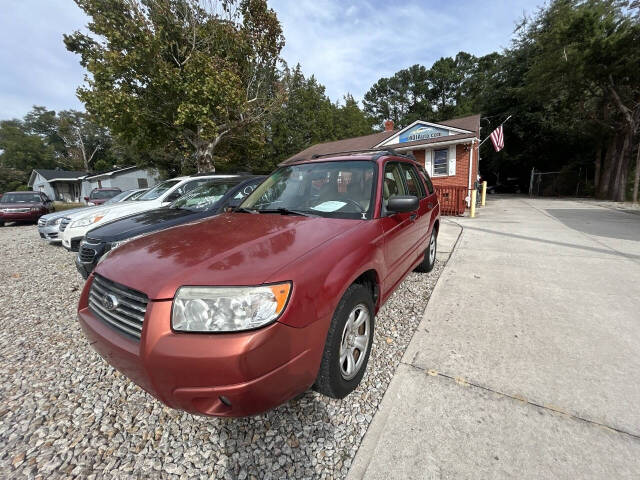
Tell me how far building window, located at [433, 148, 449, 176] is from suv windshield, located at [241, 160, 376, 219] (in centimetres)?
1270

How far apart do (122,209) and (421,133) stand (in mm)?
14156

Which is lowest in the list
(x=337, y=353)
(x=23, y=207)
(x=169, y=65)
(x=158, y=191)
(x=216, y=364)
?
(x=337, y=353)

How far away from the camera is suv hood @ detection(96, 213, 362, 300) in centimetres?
146

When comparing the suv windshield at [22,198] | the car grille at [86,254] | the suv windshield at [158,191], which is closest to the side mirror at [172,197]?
the suv windshield at [158,191]

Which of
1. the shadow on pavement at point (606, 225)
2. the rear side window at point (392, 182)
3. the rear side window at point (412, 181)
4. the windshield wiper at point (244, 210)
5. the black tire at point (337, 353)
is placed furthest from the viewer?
the shadow on pavement at point (606, 225)

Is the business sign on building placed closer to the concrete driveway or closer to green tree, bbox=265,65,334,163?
the concrete driveway

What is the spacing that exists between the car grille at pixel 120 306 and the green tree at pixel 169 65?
1069 centimetres

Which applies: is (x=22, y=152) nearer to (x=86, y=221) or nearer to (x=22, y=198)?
(x=22, y=198)

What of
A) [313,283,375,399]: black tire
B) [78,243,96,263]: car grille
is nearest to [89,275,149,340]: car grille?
[313,283,375,399]: black tire

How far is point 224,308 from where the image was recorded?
1367 mm

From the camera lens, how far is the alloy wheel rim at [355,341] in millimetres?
1944

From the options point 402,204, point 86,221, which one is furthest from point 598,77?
point 86,221

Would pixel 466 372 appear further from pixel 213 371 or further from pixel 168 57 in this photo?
pixel 168 57

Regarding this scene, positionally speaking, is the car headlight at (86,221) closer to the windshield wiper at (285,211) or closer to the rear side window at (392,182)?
the windshield wiper at (285,211)
